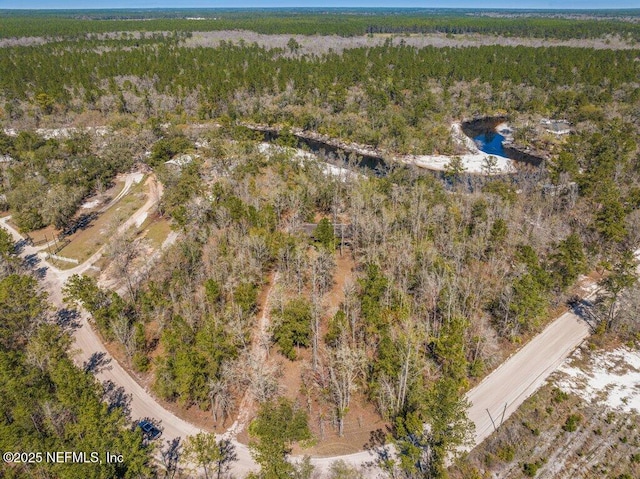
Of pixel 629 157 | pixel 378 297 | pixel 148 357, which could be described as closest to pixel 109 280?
pixel 148 357

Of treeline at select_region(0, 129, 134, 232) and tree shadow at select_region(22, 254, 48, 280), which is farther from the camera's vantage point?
treeline at select_region(0, 129, 134, 232)

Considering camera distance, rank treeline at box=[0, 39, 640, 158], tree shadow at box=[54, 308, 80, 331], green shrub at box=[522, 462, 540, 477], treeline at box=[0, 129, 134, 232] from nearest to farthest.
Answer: green shrub at box=[522, 462, 540, 477], tree shadow at box=[54, 308, 80, 331], treeline at box=[0, 129, 134, 232], treeline at box=[0, 39, 640, 158]

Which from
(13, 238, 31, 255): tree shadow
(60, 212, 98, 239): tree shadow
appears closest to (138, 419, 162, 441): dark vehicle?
(13, 238, 31, 255): tree shadow

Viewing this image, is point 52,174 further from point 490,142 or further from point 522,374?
point 490,142

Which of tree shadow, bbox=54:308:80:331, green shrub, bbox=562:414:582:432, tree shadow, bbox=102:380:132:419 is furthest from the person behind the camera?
tree shadow, bbox=54:308:80:331

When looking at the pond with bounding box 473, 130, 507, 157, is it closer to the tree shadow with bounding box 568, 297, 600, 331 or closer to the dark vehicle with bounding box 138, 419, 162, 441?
the tree shadow with bounding box 568, 297, 600, 331

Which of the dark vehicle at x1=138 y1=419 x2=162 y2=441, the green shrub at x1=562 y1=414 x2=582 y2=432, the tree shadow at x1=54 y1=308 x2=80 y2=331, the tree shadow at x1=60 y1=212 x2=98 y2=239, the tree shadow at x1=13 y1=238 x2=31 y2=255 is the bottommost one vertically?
the tree shadow at x1=60 y1=212 x2=98 y2=239

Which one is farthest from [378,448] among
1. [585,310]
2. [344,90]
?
[344,90]
